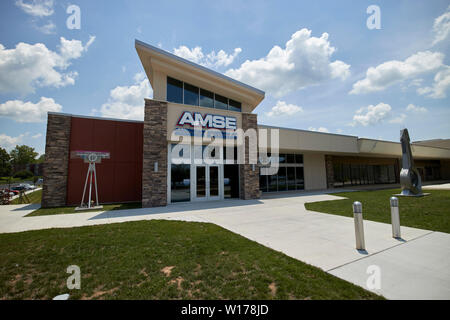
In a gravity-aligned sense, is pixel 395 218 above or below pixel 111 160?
below

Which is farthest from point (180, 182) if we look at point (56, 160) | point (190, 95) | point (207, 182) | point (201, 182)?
point (56, 160)

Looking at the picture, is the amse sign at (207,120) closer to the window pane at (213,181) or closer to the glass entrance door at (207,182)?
the glass entrance door at (207,182)

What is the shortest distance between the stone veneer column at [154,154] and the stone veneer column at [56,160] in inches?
210

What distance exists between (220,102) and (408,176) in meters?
14.0

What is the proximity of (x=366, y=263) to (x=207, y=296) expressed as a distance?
3.10 m

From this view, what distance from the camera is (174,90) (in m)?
12.9

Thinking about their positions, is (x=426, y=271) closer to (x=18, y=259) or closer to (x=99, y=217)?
(x=18, y=259)

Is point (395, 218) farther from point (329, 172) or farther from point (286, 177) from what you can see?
point (329, 172)

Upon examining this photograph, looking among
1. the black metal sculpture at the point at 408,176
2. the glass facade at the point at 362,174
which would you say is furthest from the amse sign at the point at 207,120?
the glass facade at the point at 362,174

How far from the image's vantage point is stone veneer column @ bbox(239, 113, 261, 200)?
1376cm

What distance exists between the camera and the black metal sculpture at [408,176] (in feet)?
43.8

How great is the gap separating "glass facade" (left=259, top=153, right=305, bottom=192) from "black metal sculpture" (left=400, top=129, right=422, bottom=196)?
7.98m

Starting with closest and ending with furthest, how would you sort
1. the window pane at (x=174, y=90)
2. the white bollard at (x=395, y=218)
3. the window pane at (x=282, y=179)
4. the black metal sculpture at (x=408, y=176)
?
the white bollard at (x=395, y=218) < the window pane at (x=174, y=90) < the black metal sculpture at (x=408, y=176) < the window pane at (x=282, y=179)
